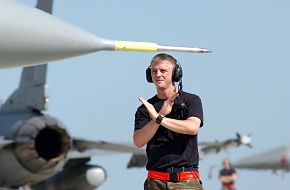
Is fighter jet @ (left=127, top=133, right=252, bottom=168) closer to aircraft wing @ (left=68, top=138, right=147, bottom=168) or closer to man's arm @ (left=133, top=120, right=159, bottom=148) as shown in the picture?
aircraft wing @ (left=68, top=138, right=147, bottom=168)

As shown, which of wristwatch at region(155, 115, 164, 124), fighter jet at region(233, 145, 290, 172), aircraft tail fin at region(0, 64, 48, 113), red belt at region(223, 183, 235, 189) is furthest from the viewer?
fighter jet at region(233, 145, 290, 172)

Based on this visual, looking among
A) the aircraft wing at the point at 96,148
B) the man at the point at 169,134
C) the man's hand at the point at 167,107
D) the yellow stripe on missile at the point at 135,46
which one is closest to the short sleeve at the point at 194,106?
the man at the point at 169,134

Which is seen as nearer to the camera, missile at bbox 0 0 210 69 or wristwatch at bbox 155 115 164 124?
wristwatch at bbox 155 115 164 124

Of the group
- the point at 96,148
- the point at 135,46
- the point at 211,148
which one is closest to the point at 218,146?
the point at 211,148

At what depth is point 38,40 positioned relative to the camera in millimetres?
5133

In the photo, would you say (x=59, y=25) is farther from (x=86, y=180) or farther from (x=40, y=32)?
(x=86, y=180)

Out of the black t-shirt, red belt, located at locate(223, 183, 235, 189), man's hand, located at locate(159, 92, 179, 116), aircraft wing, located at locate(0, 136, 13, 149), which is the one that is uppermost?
aircraft wing, located at locate(0, 136, 13, 149)

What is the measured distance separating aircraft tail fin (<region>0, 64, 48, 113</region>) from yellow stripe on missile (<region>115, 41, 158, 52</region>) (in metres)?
9.64

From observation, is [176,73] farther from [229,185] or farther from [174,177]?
[229,185]

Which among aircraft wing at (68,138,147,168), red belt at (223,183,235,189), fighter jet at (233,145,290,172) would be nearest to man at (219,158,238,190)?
red belt at (223,183,235,189)

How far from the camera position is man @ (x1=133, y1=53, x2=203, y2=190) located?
196 inches

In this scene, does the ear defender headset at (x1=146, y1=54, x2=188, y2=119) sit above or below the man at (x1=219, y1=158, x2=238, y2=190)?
below

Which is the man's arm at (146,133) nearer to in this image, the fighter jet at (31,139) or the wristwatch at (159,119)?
the wristwatch at (159,119)

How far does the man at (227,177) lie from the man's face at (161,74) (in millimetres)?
14380
